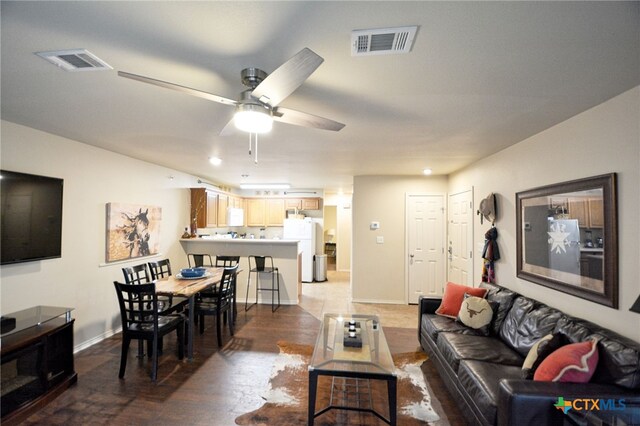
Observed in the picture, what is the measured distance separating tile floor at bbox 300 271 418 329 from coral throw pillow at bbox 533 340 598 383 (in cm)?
258

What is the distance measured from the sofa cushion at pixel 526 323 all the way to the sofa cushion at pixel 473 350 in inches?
3.5

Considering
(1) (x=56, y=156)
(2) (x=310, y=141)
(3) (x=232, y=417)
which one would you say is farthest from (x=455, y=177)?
(1) (x=56, y=156)

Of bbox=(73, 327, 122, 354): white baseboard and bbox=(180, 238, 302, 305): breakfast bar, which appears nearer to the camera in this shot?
bbox=(73, 327, 122, 354): white baseboard

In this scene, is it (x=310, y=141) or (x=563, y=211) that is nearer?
(x=563, y=211)

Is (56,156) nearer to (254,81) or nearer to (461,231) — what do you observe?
(254,81)

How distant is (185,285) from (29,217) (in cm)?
160

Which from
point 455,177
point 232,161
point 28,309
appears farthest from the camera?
point 455,177

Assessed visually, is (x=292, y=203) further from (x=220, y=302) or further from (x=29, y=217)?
(x=29, y=217)

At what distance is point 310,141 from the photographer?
3.21 meters

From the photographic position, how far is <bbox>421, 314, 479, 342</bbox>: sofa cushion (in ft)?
9.35

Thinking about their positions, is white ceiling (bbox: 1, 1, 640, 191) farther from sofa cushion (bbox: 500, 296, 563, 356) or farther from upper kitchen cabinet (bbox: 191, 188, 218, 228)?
upper kitchen cabinet (bbox: 191, 188, 218, 228)

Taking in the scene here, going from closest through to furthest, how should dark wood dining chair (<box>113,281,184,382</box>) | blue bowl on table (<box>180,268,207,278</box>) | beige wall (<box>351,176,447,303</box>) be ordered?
dark wood dining chair (<box>113,281,184,382</box>), blue bowl on table (<box>180,268,207,278</box>), beige wall (<box>351,176,447,303</box>)

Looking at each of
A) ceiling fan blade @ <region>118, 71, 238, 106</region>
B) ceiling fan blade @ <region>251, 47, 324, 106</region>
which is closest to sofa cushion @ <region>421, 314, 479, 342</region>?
ceiling fan blade @ <region>251, 47, 324, 106</region>

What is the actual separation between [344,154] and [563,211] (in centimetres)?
239
